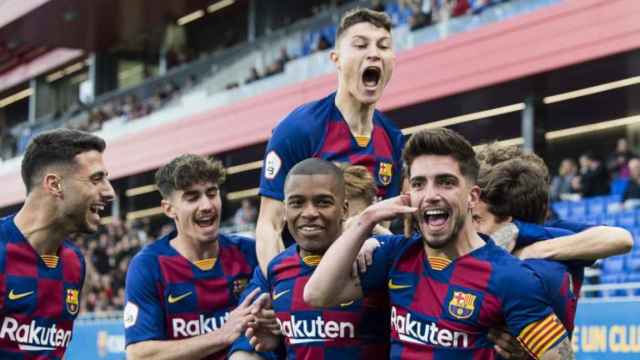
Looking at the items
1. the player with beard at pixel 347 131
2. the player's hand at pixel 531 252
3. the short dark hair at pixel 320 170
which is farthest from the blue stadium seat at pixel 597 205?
the short dark hair at pixel 320 170

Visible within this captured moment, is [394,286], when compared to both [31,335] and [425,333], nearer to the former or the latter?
[425,333]

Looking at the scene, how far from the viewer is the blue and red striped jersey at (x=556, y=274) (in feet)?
15.4

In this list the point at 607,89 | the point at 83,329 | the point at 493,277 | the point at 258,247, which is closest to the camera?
the point at 493,277

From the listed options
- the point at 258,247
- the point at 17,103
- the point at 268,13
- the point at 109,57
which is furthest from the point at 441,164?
the point at 17,103

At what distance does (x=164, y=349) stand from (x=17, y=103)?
1883 inches

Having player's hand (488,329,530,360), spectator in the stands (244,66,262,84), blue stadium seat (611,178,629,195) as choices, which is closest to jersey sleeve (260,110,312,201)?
player's hand (488,329,530,360)

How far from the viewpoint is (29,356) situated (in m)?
5.80

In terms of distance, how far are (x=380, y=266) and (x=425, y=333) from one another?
1.38 feet

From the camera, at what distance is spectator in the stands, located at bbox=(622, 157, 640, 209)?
14.5 m

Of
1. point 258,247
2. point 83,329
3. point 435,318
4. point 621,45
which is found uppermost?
point 621,45

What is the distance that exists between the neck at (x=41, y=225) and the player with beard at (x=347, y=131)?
1090mm

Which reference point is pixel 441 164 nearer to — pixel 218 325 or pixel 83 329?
pixel 218 325

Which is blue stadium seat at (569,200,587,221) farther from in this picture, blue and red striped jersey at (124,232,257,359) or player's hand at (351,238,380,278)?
player's hand at (351,238,380,278)

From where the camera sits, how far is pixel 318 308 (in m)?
4.98
